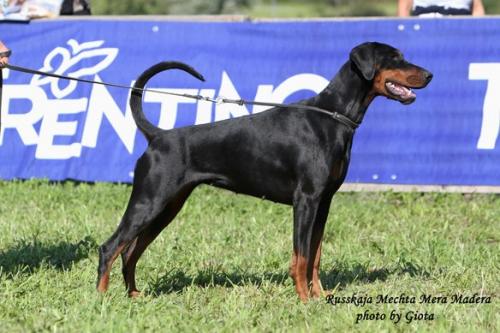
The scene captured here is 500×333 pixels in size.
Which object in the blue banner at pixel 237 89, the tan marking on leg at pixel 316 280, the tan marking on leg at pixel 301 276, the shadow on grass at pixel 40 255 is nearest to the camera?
the tan marking on leg at pixel 301 276

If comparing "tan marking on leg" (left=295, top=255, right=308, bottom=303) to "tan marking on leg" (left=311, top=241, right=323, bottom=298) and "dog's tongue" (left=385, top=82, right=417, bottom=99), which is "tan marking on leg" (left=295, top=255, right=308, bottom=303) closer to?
"tan marking on leg" (left=311, top=241, right=323, bottom=298)

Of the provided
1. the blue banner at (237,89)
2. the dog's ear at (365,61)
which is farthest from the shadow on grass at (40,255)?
the dog's ear at (365,61)

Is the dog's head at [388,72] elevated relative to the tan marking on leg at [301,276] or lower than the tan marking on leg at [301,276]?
elevated

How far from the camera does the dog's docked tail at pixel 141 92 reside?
18.3 feet

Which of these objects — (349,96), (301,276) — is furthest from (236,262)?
(349,96)

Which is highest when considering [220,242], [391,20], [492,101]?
[391,20]

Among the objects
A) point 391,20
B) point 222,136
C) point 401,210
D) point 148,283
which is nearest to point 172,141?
point 222,136

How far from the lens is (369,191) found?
27.6 ft

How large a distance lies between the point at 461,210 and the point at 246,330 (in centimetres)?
359

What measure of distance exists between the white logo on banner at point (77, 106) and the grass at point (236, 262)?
461 mm

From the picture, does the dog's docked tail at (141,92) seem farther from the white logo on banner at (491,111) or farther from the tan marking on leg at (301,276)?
the white logo on banner at (491,111)

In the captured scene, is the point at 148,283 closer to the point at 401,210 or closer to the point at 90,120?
the point at 401,210

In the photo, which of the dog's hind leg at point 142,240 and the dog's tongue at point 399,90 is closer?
the dog's tongue at point 399,90

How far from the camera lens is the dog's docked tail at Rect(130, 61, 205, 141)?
559 centimetres
